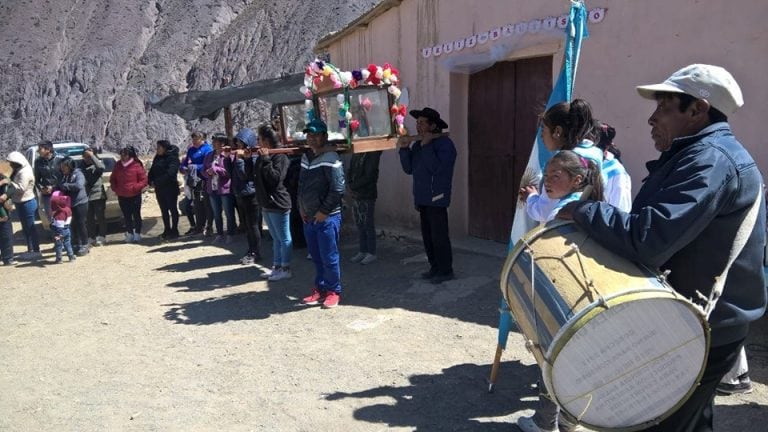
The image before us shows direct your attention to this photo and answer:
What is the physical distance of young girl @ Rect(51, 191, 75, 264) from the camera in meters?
8.79

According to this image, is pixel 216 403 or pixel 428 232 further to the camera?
pixel 428 232

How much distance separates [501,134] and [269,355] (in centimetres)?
417

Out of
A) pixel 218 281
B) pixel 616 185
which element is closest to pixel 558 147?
pixel 616 185

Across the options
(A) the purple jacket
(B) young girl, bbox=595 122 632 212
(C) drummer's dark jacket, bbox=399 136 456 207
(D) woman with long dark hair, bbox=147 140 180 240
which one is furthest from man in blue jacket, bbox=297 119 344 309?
(D) woman with long dark hair, bbox=147 140 180 240

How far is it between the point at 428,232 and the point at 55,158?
655 centimetres

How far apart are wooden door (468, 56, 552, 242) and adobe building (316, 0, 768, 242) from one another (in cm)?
1

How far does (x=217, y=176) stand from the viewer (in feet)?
30.0

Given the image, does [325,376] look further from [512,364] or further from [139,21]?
[139,21]

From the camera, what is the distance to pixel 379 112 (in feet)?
19.3

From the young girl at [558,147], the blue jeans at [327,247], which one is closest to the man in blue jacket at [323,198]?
the blue jeans at [327,247]

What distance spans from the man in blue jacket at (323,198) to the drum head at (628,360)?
146 inches

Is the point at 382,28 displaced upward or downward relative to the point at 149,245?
upward

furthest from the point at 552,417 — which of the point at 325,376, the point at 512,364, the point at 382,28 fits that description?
the point at 382,28

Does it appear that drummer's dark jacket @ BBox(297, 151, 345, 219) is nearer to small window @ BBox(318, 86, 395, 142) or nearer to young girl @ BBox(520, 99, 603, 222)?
small window @ BBox(318, 86, 395, 142)
